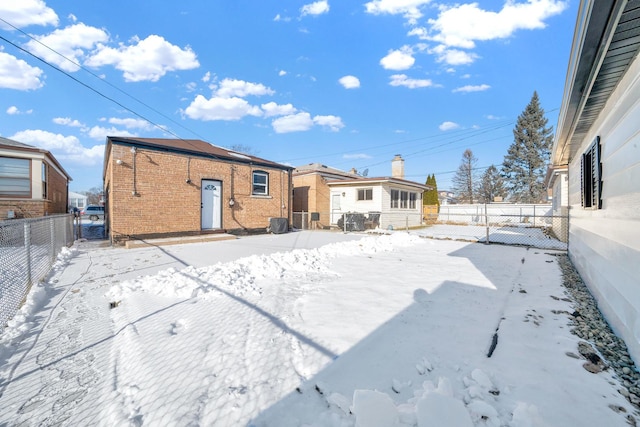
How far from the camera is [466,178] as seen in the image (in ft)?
125

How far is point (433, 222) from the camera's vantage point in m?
23.4

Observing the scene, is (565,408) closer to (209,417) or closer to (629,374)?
(629,374)

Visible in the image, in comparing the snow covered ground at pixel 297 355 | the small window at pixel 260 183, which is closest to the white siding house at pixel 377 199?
the small window at pixel 260 183

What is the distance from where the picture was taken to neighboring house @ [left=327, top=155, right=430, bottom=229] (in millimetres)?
16688

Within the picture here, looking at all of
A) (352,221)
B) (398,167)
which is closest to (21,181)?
(352,221)

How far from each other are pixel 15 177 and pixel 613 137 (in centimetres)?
1795

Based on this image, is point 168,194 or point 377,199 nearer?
point 168,194

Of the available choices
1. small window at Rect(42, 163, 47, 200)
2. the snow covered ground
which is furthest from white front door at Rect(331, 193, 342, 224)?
small window at Rect(42, 163, 47, 200)

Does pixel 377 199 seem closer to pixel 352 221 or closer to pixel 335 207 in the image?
pixel 352 221

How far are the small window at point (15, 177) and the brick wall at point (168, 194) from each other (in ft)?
11.7

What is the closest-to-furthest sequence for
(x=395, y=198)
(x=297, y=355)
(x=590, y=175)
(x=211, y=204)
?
1. (x=297, y=355)
2. (x=590, y=175)
3. (x=211, y=204)
4. (x=395, y=198)

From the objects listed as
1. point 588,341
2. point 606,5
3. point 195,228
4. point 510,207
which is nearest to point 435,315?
point 588,341

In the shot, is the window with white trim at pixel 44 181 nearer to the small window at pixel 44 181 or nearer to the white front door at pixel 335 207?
the small window at pixel 44 181

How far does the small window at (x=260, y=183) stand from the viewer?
13563 mm
